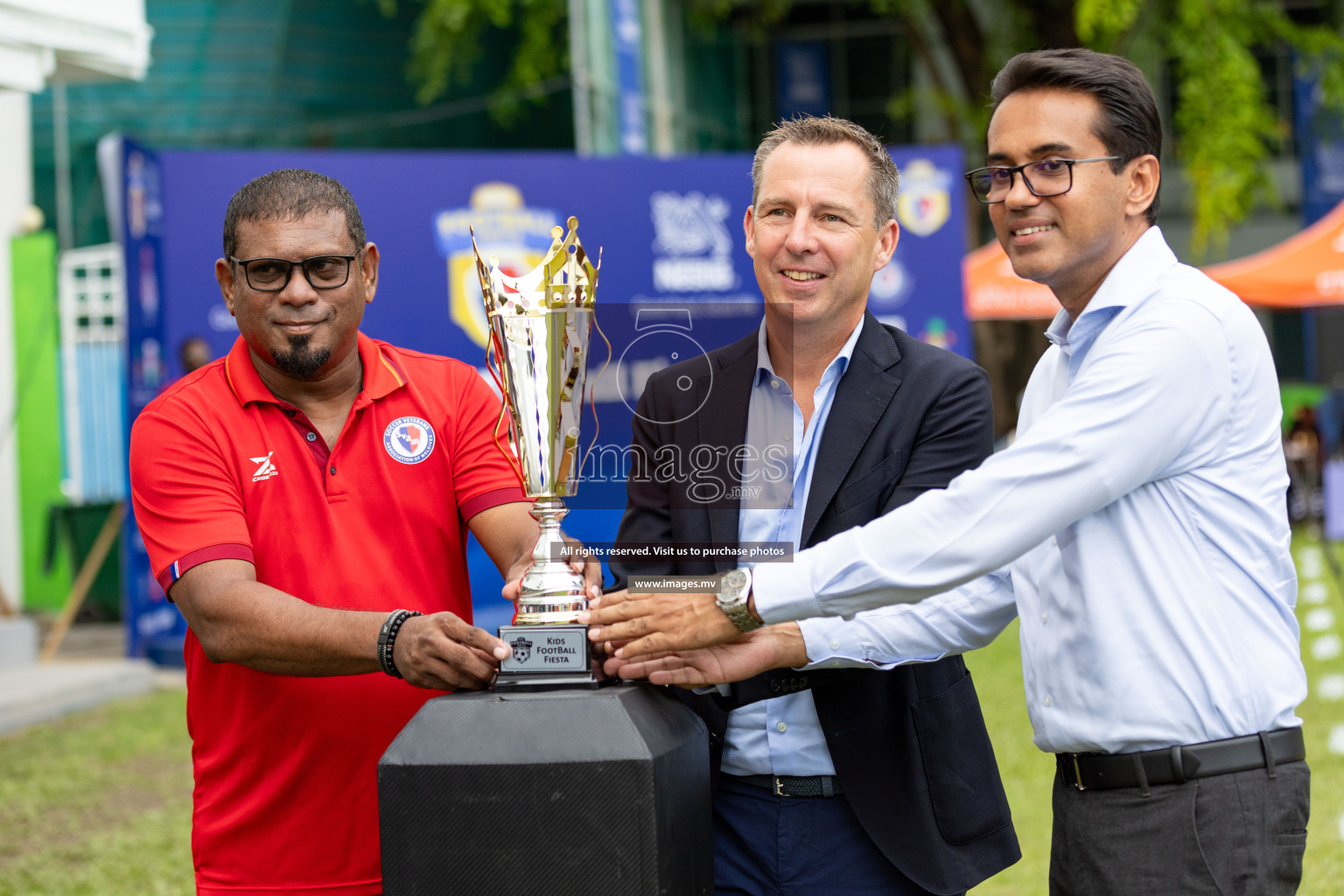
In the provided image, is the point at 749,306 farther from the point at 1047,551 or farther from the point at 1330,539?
the point at 1330,539

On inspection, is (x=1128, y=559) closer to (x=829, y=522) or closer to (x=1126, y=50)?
(x=829, y=522)

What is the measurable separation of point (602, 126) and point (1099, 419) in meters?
10.8

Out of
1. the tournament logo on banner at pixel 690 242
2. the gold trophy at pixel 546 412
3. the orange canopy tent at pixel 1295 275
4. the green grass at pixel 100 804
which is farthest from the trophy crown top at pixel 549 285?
the orange canopy tent at pixel 1295 275

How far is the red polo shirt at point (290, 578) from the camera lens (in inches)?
81.7

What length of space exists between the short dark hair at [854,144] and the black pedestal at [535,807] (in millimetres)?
880

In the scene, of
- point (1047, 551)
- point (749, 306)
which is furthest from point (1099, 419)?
point (749, 306)

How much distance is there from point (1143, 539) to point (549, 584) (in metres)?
0.83

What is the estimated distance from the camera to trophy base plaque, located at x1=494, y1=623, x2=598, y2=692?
1855 millimetres

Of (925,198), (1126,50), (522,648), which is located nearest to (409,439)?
(522,648)

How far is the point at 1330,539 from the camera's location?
13.8 m

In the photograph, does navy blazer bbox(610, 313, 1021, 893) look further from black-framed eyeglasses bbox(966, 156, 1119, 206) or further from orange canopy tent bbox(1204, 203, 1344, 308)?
orange canopy tent bbox(1204, 203, 1344, 308)

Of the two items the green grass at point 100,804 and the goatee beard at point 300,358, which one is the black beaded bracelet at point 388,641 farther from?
the green grass at point 100,804

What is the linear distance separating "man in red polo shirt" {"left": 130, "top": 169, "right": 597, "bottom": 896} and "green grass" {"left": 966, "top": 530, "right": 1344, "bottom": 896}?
2402 millimetres

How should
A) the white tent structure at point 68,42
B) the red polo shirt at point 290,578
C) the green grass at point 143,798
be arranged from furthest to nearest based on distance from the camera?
the white tent structure at point 68,42
the green grass at point 143,798
the red polo shirt at point 290,578
